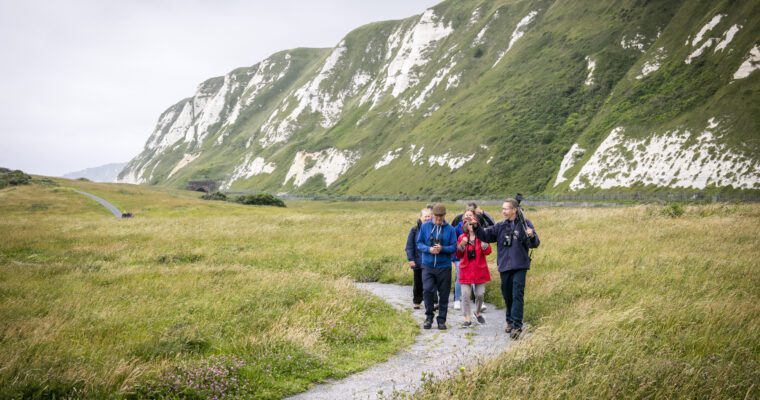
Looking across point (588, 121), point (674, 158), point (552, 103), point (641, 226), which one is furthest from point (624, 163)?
point (641, 226)

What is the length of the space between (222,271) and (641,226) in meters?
21.7

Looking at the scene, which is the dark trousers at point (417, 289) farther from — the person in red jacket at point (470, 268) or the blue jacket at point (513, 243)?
the blue jacket at point (513, 243)

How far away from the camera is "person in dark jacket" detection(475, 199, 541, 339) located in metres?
9.64

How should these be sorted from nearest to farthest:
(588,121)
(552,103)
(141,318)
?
(141,318)
(588,121)
(552,103)

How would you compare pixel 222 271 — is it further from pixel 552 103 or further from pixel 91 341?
pixel 552 103

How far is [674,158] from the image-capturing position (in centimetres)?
6012

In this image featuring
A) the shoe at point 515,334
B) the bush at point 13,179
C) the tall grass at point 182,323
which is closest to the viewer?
the tall grass at point 182,323

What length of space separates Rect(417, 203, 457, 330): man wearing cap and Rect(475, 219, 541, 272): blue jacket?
888 millimetres

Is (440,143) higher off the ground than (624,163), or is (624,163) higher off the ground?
(440,143)

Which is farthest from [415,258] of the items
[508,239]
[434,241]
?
[508,239]

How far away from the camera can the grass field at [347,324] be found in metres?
6.26

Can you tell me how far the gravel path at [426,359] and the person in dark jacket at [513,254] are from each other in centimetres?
58

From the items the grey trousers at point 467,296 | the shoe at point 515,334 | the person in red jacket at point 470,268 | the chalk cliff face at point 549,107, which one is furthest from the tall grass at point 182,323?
the chalk cliff face at point 549,107

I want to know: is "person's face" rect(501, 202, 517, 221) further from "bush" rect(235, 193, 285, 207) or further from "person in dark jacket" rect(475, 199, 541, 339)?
"bush" rect(235, 193, 285, 207)
